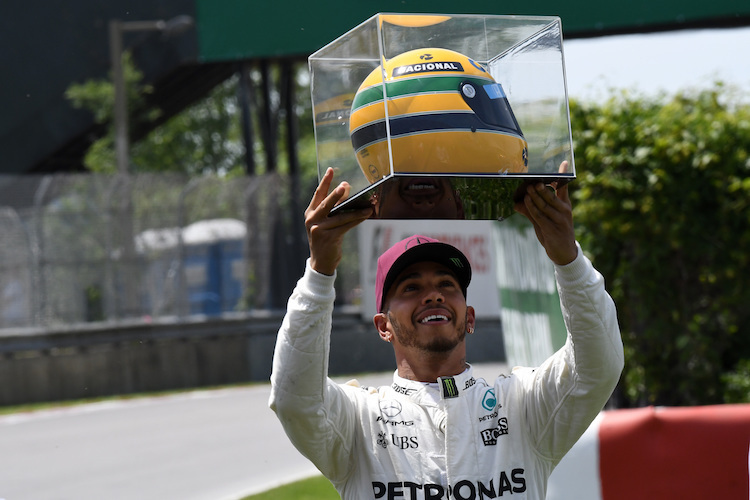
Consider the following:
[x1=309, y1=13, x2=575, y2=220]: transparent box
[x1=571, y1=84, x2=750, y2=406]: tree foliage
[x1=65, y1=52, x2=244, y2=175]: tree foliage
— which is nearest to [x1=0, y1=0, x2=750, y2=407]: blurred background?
[x1=571, y1=84, x2=750, y2=406]: tree foliage

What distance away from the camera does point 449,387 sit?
298 cm

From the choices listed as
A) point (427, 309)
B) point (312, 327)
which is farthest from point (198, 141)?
point (312, 327)

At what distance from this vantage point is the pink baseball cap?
3141 millimetres

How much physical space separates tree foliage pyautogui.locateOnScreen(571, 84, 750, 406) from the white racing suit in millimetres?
4771

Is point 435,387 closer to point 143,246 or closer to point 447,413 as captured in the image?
point 447,413

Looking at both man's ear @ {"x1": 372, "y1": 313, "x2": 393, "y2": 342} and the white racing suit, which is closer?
the white racing suit

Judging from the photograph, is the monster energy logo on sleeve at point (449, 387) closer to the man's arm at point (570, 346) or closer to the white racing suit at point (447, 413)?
the white racing suit at point (447, 413)

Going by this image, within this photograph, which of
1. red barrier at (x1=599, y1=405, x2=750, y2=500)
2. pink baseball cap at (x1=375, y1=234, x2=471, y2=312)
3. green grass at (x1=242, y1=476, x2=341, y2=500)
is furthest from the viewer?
green grass at (x1=242, y1=476, x2=341, y2=500)

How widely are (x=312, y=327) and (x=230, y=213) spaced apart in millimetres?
12803

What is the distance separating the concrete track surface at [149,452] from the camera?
7.76 m

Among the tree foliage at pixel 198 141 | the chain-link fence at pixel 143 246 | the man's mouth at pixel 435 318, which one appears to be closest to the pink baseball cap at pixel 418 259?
the man's mouth at pixel 435 318

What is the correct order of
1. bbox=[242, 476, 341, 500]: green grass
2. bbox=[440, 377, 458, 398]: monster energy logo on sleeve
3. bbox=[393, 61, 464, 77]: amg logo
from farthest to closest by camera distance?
bbox=[242, 476, 341, 500]: green grass → bbox=[440, 377, 458, 398]: monster energy logo on sleeve → bbox=[393, 61, 464, 77]: amg logo

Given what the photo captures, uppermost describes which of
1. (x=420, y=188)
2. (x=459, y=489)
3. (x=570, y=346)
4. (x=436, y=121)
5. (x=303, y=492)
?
(x=436, y=121)

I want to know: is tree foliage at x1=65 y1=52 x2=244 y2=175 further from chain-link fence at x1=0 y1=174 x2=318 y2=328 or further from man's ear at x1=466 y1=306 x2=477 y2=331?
man's ear at x1=466 y1=306 x2=477 y2=331
